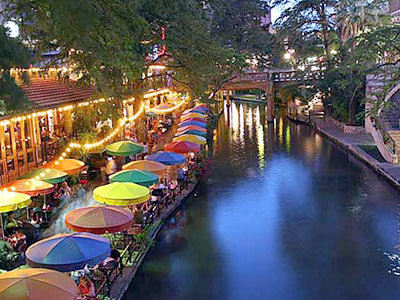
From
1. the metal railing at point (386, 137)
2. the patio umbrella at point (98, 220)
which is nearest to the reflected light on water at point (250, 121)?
the metal railing at point (386, 137)

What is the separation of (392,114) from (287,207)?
1780 cm

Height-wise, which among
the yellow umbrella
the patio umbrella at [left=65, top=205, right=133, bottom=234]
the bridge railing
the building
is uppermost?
the building

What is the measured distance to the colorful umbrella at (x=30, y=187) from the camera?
14.7 meters

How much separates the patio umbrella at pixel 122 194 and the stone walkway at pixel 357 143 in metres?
11.5

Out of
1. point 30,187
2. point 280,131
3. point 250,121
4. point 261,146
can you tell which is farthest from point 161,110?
point 30,187

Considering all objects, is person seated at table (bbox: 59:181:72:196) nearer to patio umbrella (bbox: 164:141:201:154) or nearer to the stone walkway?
patio umbrella (bbox: 164:141:201:154)

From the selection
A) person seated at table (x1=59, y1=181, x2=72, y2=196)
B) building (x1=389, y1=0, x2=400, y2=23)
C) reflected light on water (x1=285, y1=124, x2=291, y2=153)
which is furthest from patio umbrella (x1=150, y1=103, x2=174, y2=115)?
building (x1=389, y1=0, x2=400, y2=23)

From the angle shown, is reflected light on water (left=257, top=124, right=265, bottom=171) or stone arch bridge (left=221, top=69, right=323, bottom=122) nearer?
reflected light on water (left=257, top=124, right=265, bottom=171)

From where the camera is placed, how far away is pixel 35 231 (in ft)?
44.8

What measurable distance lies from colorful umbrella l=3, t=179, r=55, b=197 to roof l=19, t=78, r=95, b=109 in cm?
359

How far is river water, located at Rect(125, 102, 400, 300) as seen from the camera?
463 inches

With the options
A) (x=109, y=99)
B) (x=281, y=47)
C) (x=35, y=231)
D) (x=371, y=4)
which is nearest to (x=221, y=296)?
(x=35, y=231)

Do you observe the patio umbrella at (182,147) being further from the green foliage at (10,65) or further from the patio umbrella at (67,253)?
the green foliage at (10,65)

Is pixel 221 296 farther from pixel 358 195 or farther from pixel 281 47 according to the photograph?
pixel 281 47
